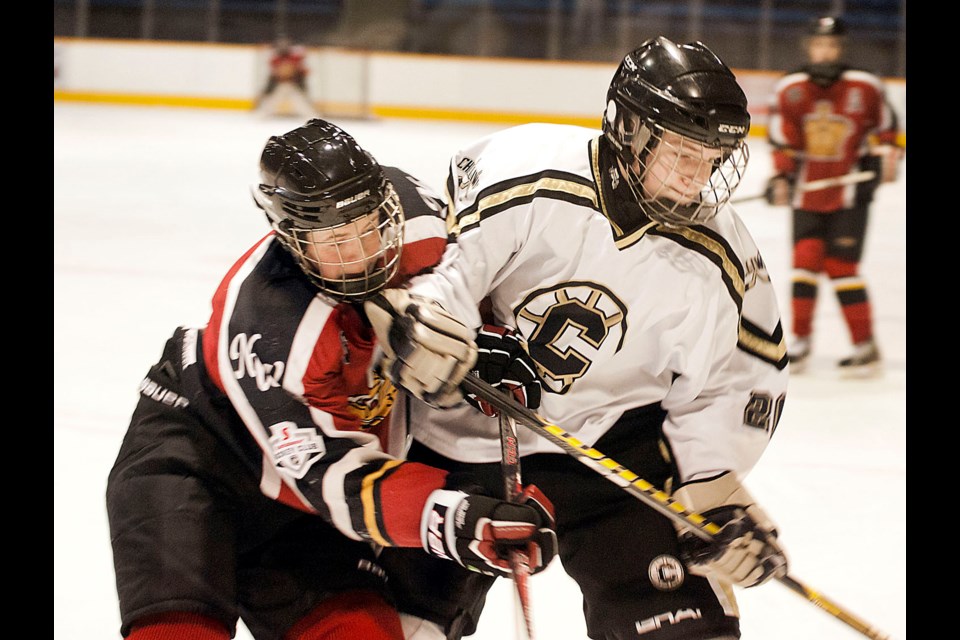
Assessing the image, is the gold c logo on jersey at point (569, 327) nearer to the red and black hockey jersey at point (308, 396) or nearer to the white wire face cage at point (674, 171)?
the white wire face cage at point (674, 171)

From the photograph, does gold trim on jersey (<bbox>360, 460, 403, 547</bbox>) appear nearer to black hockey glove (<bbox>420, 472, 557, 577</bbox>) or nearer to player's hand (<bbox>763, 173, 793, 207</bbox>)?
black hockey glove (<bbox>420, 472, 557, 577</bbox>)

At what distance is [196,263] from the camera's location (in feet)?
16.8

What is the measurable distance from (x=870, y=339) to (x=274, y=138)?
302 cm

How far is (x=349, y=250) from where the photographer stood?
159 centimetres

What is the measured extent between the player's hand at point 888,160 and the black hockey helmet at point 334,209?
287 cm

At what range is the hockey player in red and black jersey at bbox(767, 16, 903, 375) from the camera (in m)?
4.12

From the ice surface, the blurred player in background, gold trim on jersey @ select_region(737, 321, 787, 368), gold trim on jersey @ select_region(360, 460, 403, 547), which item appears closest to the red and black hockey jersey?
gold trim on jersey @ select_region(360, 460, 403, 547)

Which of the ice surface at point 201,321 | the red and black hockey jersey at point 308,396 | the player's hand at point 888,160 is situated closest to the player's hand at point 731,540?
the ice surface at point 201,321

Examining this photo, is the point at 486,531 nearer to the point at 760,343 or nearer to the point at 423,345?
the point at 423,345

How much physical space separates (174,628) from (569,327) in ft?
2.27

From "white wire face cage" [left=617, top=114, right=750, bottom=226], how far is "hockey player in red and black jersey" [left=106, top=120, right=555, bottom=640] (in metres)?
0.31
